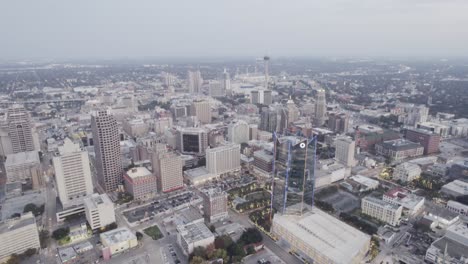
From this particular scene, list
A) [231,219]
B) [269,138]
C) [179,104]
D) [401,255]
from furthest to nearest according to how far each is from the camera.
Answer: [179,104], [269,138], [231,219], [401,255]

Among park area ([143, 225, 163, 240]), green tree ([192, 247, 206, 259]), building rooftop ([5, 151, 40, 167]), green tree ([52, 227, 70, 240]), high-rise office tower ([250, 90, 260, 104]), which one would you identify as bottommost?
park area ([143, 225, 163, 240])

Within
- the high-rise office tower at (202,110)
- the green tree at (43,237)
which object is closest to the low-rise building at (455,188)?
the green tree at (43,237)

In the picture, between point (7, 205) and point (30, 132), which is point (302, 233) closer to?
point (7, 205)

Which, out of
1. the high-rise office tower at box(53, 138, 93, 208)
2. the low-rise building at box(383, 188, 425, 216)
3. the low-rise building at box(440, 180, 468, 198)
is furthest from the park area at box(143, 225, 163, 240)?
the low-rise building at box(440, 180, 468, 198)

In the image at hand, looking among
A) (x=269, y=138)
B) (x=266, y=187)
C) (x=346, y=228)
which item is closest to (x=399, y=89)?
(x=269, y=138)

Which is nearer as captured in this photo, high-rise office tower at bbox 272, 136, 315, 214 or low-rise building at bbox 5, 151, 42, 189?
high-rise office tower at bbox 272, 136, 315, 214

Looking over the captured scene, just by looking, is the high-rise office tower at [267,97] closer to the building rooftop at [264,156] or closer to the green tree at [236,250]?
the building rooftop at [264,156]

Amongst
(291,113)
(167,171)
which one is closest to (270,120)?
(291,113)

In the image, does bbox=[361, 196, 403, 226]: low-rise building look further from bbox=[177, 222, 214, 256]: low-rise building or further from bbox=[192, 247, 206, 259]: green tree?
bbox=[192, 247, 206, 259]: green tree
